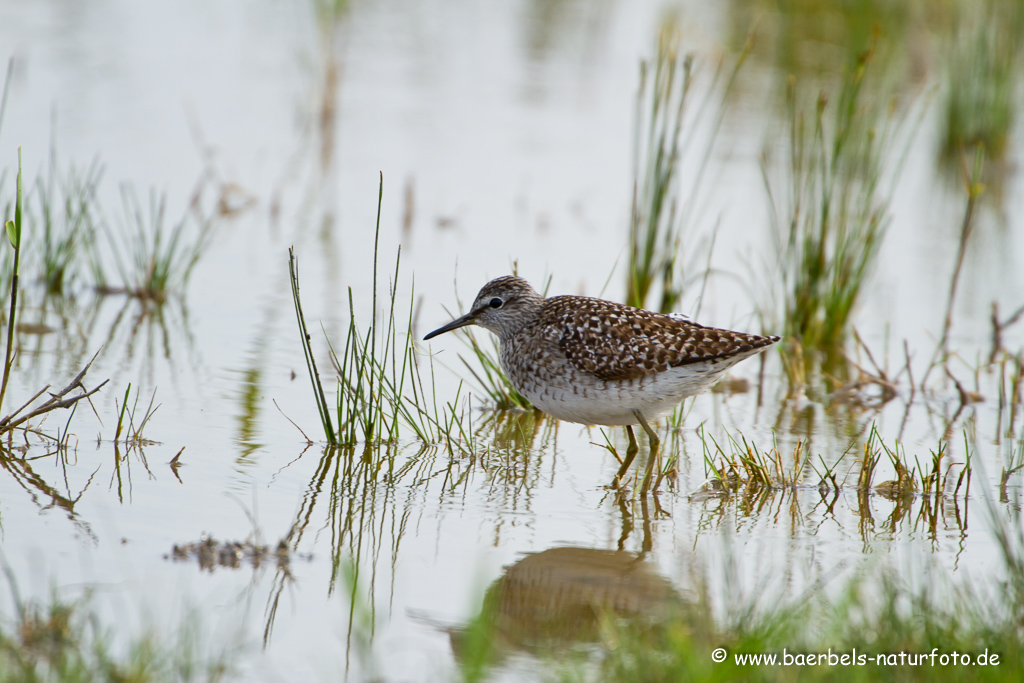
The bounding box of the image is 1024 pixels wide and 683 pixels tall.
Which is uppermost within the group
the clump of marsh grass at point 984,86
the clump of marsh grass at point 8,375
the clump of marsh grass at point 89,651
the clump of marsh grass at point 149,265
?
the clump of marsh grass at point 984,86

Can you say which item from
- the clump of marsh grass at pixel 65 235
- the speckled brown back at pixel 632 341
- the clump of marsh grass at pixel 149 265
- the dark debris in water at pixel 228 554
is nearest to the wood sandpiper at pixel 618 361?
the speckled brown back at pixel 632 341

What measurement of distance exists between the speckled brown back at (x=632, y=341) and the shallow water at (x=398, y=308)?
2.06 feet

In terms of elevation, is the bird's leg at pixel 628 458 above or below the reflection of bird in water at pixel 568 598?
above

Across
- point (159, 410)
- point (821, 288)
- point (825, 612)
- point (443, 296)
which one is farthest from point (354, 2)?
point (825, 612)

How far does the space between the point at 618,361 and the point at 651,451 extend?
61 cm

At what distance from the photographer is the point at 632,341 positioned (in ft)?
19.7

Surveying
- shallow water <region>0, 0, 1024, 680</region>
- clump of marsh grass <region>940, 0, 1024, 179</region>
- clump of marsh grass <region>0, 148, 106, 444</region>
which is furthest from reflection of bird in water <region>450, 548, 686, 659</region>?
clump of marsh grass <region>940, 0, 1024, 179</region>

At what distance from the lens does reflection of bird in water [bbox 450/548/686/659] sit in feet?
14.2

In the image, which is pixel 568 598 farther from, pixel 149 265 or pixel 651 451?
pixel 149 265

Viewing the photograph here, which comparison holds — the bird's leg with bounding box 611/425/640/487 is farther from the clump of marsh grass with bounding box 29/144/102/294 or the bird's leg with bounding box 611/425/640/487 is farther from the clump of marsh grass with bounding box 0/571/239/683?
the clump of marsh grass with bounding box 29/144/102/294

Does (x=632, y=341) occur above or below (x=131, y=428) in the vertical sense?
above

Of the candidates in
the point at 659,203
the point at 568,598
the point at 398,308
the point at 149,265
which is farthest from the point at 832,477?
the point at 149,265

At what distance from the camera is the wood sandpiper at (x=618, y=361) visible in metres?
5.89

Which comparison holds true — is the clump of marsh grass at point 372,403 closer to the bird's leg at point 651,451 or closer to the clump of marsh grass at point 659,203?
the bird's leg at point 651,451
